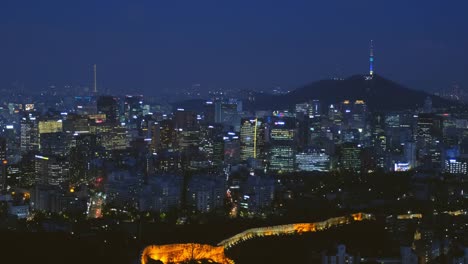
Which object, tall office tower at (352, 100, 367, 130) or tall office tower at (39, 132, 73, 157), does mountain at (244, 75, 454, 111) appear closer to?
tall office tower at (352, 100, 367, 130)

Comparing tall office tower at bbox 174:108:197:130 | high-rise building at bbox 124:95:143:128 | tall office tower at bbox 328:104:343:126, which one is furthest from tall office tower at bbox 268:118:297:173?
high-rise building at bbox 124:95:143:128

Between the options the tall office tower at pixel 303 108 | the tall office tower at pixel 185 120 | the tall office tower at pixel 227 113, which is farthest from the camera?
the tall office tower at pixel 303 108

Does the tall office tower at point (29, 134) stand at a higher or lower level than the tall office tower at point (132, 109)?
lower

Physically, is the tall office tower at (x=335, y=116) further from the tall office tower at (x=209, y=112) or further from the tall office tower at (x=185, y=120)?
the tall office tower at (x=185, y=120)

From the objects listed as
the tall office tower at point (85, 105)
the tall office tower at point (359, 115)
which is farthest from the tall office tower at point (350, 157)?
the tall office tower at point (85, 105)

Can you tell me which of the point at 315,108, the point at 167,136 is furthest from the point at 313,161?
the point at 315,108

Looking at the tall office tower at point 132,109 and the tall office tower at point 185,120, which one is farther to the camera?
the tall office tower at point 132,109

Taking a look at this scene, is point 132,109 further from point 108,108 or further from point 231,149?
point 231,149
